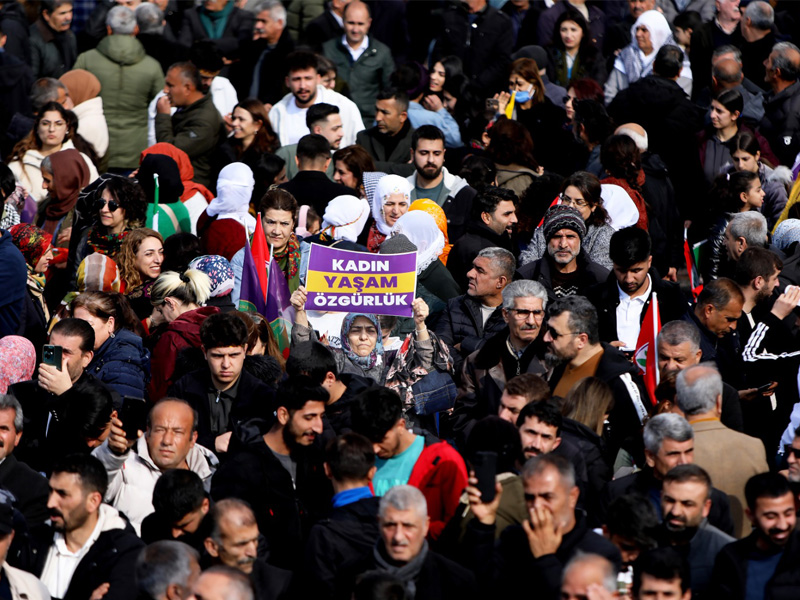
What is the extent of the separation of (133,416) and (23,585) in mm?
1467

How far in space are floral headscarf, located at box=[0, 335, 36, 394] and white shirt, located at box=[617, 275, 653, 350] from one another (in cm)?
373

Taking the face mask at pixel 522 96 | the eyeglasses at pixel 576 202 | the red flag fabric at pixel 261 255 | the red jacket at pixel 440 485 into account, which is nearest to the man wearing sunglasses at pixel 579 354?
the red jacket at pixel 440 485

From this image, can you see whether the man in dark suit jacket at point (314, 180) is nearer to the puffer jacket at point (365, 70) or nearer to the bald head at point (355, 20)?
the puffer jacket at point (365, 70)

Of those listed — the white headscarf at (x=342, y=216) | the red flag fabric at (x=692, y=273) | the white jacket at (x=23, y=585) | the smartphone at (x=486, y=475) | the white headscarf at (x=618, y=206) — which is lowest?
the red flag fabric at (x=692, y=273)

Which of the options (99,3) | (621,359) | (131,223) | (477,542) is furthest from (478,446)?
(99,3)

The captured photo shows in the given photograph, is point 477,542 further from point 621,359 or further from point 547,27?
point 547,27

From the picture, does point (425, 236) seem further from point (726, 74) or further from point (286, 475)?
point (726, 74)

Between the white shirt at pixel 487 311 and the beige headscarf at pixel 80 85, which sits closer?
the white shirt at pixel 487 311

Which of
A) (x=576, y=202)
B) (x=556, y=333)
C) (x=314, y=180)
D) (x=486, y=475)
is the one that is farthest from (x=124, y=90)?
(x=486, y=475)

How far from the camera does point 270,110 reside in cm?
Answer: 1315

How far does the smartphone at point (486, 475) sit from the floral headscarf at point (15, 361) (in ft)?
10.9

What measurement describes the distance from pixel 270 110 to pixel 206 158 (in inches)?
32.0

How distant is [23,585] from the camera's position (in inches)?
257

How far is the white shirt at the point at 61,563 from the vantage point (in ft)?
22.5
